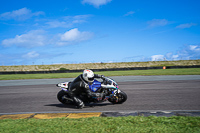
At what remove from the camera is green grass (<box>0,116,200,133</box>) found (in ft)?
12.4

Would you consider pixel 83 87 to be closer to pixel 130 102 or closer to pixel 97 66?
pixel 130 102

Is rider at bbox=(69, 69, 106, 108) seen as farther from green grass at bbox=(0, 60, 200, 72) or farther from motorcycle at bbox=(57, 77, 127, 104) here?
green grass at bbox=(0, 60, 200, 72)

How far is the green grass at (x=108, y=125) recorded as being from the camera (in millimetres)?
3766

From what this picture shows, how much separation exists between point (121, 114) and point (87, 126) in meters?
1.39

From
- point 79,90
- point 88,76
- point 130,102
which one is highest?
point 88,76

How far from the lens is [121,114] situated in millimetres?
5156

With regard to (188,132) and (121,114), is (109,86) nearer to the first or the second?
(121,114)

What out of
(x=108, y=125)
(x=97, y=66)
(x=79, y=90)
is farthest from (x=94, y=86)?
(x=97, y=66)

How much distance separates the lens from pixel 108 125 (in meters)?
4.09

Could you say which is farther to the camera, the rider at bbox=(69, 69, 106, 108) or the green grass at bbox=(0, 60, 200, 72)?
the green grass at bbox=(0, 60, 200, 72)

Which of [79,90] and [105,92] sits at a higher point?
Answer: [79,90]

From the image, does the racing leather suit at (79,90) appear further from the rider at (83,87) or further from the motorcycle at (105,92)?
the motorcycle at (105,92)

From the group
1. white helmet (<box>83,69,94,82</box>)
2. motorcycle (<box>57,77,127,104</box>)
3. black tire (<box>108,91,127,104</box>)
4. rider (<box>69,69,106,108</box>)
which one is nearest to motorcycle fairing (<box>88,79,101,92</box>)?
motorcycle (<box>57,77,127,104</box>)

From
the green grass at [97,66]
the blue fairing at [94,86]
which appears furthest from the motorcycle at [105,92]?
the green grass at [97,66]
